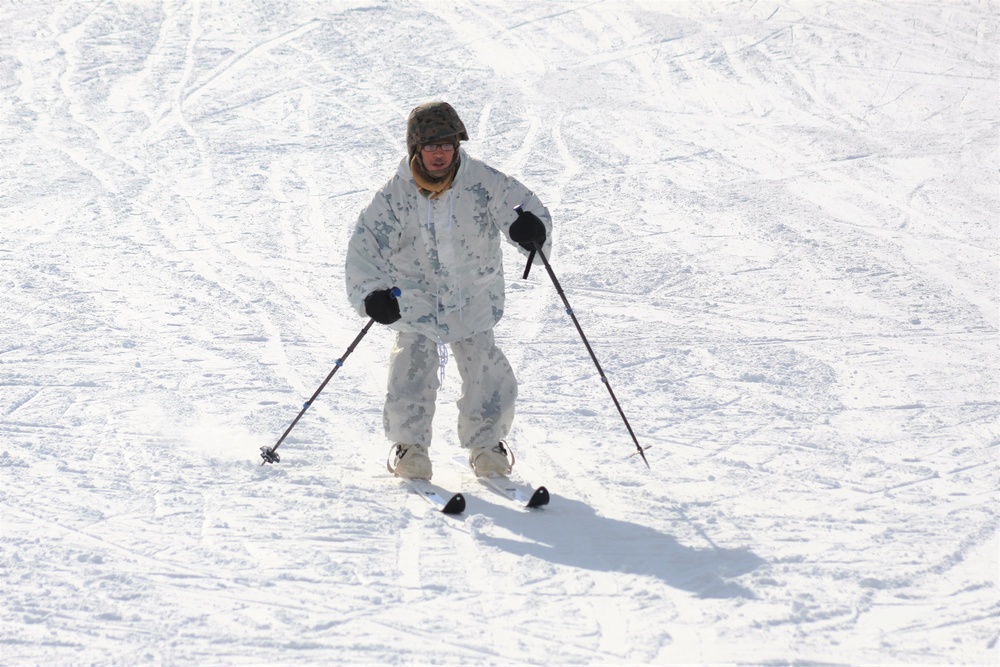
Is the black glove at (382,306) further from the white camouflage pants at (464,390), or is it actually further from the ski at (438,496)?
the ski at (438,496)

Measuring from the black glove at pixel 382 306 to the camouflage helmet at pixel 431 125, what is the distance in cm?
60

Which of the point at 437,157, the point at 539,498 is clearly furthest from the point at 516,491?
the point at 437,157

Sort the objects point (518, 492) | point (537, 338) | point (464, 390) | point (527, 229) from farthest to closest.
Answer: point (537, 338) → point (464, 390) → point (518, 492) → point (527, 229)

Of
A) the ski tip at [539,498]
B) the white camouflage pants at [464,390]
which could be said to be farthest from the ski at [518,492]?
→ the white camouflage pants at [464,390]

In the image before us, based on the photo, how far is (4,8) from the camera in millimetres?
14258

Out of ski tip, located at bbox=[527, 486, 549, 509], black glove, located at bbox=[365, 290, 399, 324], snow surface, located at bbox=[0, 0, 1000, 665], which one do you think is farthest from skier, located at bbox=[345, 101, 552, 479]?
ski tip, located at bbox=[527, 486, 549, 509]

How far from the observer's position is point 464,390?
5309mm

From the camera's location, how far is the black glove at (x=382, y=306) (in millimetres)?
4820

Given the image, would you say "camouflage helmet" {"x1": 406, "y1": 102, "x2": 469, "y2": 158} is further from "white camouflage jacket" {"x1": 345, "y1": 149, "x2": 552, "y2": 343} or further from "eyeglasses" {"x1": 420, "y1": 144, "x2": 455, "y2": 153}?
"white camouflage jacket" {"x1": 345, "y1": 149, "x2": 552, "y2": 343}

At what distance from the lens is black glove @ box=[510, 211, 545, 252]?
4.88m

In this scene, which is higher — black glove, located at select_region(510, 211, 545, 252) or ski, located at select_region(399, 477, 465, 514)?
black glove, located at select_region(510, 211, 545, 252)

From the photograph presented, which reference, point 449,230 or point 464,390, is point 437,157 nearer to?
point 449,230

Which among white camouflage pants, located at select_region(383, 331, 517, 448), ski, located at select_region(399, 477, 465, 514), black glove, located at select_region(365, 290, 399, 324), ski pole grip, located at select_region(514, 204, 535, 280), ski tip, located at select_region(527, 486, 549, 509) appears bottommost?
ski, located at select_region(399, 477, 465, 514)

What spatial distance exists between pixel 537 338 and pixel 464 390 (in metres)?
1.84
